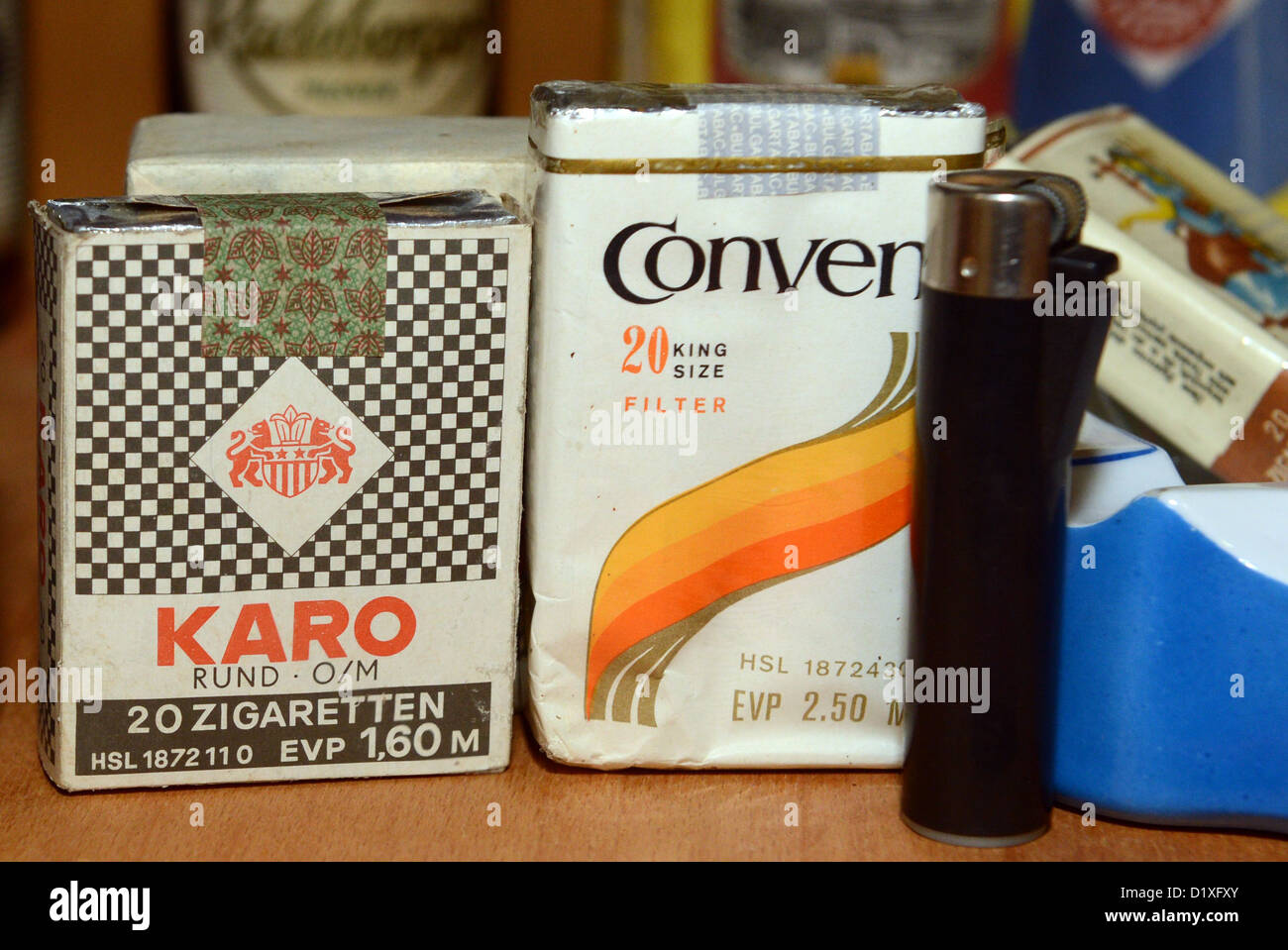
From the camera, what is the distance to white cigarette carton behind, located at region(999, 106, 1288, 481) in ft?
2.27

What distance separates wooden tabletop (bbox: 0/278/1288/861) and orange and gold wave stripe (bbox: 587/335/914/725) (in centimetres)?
4

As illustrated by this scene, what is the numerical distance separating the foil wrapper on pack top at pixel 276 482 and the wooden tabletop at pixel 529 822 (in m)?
0.01

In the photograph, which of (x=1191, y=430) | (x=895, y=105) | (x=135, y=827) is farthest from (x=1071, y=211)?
(x=135, y=827)

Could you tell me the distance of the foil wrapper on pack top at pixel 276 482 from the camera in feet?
1.91

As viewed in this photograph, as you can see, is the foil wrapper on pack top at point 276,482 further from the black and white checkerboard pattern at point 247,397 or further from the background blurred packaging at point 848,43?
the background blurred packaging at point 848,43

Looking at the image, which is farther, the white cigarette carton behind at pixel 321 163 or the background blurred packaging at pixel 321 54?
the background blurred packaging at pixel 321 54

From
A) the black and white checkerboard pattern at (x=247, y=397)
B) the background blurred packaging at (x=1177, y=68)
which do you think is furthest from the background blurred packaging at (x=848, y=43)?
the black and white checkerboard pattern at (x=247, y=397)

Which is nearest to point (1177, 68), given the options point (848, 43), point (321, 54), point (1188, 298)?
point (848, 43)

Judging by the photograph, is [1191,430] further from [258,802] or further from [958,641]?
[258,802]

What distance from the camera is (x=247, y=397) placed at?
0.59 meters

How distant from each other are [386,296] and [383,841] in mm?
214

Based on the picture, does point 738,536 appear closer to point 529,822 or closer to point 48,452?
point 529,822

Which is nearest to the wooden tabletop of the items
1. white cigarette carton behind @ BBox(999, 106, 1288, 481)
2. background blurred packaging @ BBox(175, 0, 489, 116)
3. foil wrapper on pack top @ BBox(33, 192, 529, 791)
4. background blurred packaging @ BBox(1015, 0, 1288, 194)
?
foil wrapper on pack top @ BBox(33, 192, 529, 791)

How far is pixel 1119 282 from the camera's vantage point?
716mm
